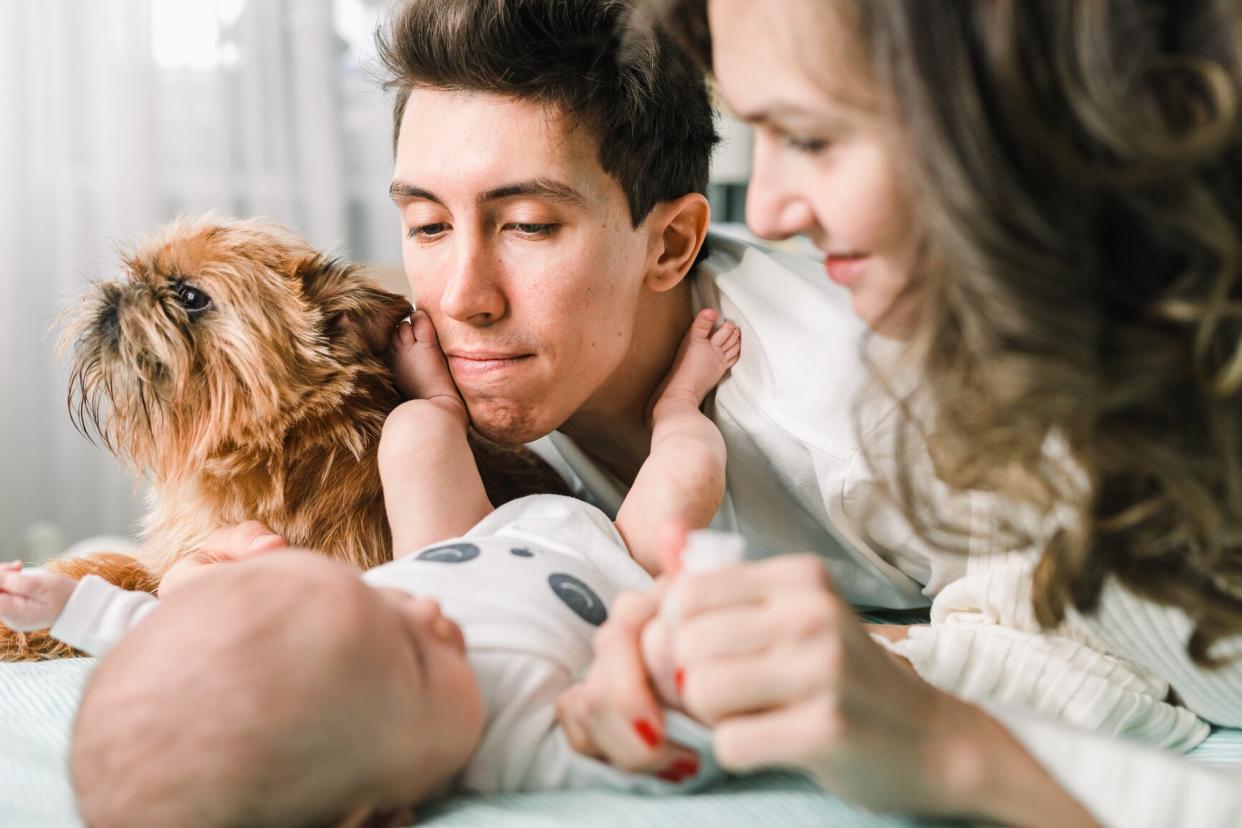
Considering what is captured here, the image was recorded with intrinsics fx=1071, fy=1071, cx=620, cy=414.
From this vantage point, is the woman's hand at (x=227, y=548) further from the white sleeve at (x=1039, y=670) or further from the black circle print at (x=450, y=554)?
the white sleeve at (x=1039, y=670)

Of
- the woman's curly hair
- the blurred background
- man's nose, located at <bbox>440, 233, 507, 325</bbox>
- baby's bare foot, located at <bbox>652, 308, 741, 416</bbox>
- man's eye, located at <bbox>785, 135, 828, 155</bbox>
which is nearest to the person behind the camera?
the woman's curly hair

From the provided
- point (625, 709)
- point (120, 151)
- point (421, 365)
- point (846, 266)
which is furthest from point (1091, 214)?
point (120, 151)

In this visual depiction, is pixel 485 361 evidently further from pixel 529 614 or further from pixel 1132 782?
pixel 1132 782

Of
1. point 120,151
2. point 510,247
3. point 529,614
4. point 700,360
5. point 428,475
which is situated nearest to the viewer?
point 529,614

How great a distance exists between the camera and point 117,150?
2.49m

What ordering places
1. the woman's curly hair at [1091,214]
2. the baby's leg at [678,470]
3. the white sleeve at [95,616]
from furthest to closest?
the baby's leg at [678,470]
the white sleeve at [95,616]
the woman's curly hair at [1091,214]

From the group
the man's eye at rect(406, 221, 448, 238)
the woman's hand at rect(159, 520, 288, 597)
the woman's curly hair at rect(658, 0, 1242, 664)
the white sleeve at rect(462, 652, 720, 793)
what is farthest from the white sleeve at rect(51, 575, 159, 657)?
the woman's curly hair at rect(658, 0, 1242, 664)

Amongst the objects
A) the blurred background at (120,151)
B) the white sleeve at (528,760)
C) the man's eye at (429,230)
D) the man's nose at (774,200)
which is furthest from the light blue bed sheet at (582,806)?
the blurred background at (120,151)

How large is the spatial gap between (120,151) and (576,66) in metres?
1.64

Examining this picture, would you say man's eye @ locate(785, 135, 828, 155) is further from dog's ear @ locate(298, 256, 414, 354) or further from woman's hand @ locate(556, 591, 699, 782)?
dog's ear @ locate(298, 256, 414, 354)

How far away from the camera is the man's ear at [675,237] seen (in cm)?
139

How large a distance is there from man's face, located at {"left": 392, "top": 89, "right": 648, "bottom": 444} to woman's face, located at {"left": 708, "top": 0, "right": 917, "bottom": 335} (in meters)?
0.44

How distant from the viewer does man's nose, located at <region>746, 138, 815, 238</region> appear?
2.61ft

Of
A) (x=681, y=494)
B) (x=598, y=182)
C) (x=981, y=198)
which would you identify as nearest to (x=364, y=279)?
(x=598, y=182)
